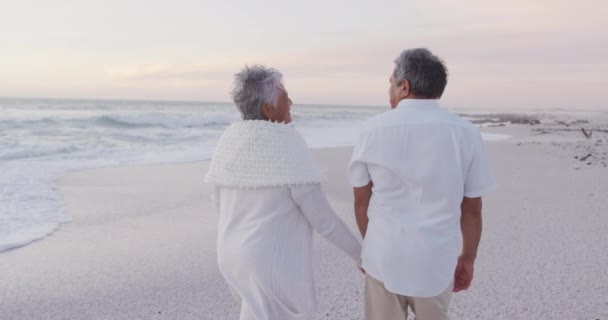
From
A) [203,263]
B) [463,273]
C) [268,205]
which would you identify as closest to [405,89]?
[268,205]

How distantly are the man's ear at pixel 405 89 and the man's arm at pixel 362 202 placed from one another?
0.37 m

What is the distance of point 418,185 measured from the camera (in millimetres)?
2102

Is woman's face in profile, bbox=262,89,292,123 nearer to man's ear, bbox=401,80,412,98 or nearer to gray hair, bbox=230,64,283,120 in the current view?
gray hair, bbox=230,64,283,120

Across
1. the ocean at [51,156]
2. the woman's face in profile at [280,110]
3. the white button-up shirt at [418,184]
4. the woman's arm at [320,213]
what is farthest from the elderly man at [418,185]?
the ocean at [51,156]

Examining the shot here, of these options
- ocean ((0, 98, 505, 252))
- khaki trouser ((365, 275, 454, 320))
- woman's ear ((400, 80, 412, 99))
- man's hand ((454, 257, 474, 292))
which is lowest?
ocean ((0, 98, 505, 252))

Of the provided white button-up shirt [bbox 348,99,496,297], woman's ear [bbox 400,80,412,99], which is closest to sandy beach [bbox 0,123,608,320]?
white button-up shirt [bbox 348,99,496,297]

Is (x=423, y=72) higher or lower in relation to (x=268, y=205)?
higher

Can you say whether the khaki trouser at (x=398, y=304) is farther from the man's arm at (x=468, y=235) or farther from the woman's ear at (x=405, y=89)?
the woman's ear at (x=405, y=89)

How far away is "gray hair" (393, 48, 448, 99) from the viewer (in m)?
2.14

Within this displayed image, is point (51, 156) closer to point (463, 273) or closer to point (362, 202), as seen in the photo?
point (362, 202)

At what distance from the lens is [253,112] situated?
2254 mm

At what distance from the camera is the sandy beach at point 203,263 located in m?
3.76

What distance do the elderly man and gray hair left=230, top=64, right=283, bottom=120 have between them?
1.25 ft

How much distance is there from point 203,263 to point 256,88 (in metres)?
2.93
